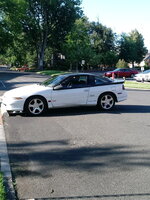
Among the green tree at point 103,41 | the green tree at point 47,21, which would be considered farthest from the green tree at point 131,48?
the green tree at point 47,21

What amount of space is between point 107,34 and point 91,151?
6403 cm

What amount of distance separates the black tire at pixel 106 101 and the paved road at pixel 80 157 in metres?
1.60

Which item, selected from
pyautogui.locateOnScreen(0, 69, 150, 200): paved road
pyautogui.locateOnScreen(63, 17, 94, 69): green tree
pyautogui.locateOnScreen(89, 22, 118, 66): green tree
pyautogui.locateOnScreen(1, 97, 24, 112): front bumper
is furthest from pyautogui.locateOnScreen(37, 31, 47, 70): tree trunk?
pyautogui.locateOnScreen(0, 69, 150, 200): paved road

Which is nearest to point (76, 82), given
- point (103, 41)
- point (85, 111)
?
point (85, 111)

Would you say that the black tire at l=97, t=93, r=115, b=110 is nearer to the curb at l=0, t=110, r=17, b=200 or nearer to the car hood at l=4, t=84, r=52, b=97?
the car hood at l=4, t=84, r=52, b=97

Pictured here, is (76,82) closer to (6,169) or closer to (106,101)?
(106,101)

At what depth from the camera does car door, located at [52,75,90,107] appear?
389 inches

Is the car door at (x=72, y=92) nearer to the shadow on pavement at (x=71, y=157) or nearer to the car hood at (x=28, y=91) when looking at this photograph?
the car hood at (x=28, y=91)

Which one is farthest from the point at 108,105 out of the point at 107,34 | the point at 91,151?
the point at 107,34

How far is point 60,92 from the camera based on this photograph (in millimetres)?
9898

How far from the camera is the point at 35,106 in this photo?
31.5ft

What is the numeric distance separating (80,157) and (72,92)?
4.90 metres

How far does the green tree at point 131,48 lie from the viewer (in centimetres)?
7412

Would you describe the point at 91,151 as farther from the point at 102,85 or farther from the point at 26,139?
the point at 102,85
